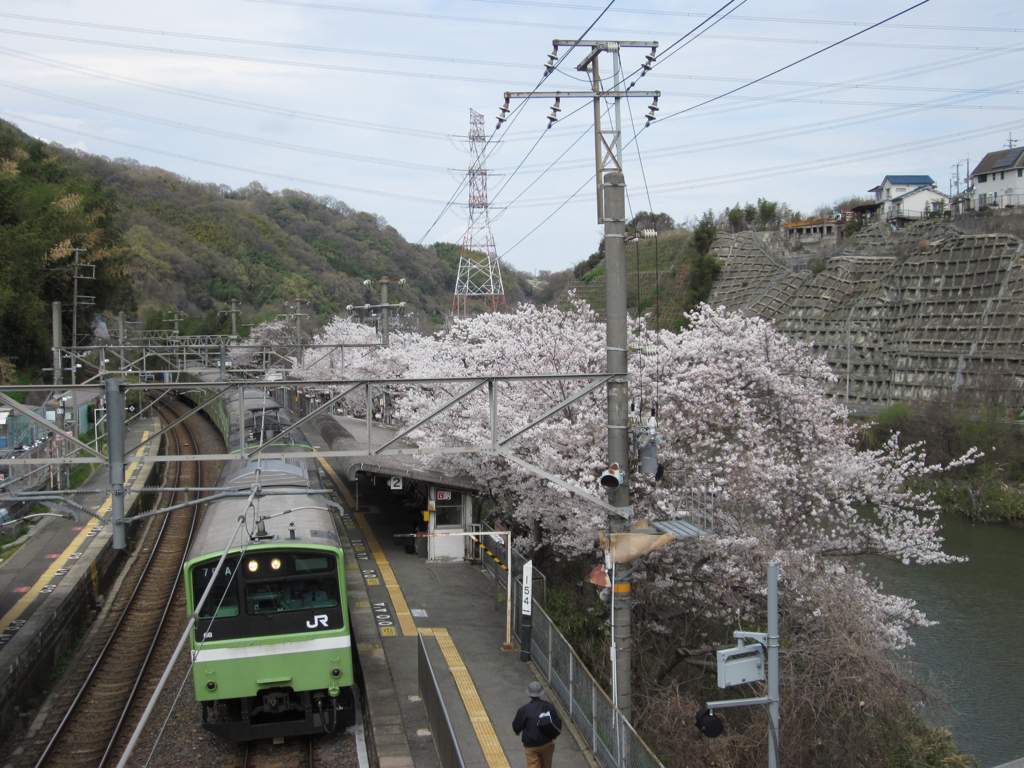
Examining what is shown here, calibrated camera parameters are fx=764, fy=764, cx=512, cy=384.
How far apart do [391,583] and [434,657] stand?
11.8ft

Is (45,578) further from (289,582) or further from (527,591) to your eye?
(527,591)

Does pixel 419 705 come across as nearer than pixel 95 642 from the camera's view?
Yes

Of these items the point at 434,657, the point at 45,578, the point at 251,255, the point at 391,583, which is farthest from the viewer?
the point at 251,255

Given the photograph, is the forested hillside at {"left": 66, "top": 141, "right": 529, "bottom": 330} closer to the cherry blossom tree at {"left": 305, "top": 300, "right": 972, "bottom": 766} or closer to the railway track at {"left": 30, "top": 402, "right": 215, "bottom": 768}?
the railway track at {"left": 30, "top": 402, "right": 215, "bottom": 768}

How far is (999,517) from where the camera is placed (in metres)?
27.0

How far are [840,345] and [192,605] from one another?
42129 millimetres

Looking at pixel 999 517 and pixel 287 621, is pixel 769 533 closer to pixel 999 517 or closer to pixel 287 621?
pixel 287 621

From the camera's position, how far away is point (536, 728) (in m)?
7.33

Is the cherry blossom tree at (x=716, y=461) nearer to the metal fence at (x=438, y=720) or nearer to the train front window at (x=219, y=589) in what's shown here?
the metal fence at (x=438, y=720)

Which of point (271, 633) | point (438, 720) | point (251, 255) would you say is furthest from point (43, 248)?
point (251, 255)

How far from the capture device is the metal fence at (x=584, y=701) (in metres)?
7.61

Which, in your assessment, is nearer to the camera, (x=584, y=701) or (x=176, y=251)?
(x=584, y=701)

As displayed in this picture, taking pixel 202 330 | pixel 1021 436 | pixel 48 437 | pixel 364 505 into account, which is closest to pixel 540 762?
pixel 364 505

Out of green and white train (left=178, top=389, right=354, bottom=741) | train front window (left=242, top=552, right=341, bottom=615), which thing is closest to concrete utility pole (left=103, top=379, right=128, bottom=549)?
green and white train (left=178, top=389, right=354, bottom=741)
